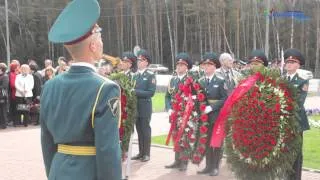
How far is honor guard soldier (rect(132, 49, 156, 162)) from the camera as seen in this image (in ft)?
30.6

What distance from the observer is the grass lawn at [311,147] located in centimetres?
920

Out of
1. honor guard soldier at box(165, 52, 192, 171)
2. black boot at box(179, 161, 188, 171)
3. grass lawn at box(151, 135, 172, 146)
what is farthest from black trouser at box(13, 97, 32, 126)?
black boot at box(179, 161, 188, 171)

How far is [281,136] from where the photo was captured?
6.55 metres

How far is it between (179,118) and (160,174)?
0.94 m

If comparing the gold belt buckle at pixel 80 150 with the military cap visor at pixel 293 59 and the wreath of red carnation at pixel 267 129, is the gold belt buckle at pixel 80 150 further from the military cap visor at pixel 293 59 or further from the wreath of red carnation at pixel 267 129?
the military cap visor at pixel 293 59

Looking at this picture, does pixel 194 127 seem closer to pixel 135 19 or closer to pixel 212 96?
pixel 212 96

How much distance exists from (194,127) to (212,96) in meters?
0.58

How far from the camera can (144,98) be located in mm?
9398

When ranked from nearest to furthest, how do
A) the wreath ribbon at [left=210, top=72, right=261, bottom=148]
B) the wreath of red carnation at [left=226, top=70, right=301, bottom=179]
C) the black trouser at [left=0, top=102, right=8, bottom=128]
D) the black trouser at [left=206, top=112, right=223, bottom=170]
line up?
the wreath of red carnation at [left=226, top=70, right=301, bottom=179] → the wreath ribbon at [left=210, top=72, right=261, bottom=148] → the black trouser at [left=206, top=112, right=223, bottom=170] → the black trouser at [left=0, top=102, right=8, bottom=128]

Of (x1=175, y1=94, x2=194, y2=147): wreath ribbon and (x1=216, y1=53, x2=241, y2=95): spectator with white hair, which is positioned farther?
(x1=216, y1=53, x2=241, y2=95): spectator with white hair

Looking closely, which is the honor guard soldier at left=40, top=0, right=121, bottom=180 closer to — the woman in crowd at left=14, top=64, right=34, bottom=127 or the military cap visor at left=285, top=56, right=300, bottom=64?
the military cap visor at left=285, top=56, right=300, bottom=64

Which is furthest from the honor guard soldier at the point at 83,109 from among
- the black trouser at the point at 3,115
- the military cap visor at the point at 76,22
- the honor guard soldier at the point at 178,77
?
the black trouser at the point at 3,115

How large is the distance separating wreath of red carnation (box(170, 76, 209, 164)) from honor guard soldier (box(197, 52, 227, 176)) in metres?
0.12

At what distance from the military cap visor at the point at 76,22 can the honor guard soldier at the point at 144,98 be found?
235 inches
